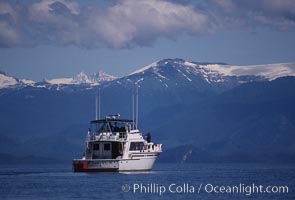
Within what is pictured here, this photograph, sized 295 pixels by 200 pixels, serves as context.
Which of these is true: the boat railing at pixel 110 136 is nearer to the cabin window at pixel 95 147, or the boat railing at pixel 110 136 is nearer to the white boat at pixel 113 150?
the white boat at pixel 113 150

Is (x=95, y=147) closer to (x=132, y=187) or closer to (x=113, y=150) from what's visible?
(x=113, y=150)

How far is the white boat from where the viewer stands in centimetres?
14625

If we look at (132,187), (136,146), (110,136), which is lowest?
(132,187)

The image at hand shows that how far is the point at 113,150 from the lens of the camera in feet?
486

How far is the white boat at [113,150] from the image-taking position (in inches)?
5758

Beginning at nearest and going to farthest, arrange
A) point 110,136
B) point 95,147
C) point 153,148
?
1. point 110,136
2. point 95,147
3. point 153,148

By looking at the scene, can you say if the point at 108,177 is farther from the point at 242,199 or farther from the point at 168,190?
the point at 242,199

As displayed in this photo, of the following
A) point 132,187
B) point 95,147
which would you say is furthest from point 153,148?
point 132,187

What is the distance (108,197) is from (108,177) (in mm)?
30709

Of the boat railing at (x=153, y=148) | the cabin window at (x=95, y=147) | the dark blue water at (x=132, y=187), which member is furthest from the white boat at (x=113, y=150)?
the dark blue water at (x=132, y=187)

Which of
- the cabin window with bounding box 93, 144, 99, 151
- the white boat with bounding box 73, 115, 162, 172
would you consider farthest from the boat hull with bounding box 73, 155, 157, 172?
the cabin window with bounding box 93, 144, 99, 151

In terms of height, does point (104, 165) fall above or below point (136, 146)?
below

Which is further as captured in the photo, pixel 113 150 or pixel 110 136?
pixel 110 136

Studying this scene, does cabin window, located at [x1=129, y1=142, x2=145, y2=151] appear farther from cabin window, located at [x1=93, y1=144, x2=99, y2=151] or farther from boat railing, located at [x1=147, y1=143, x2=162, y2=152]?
cabin window, located at [x1=93, y1=144, x2=99, y2=151]
